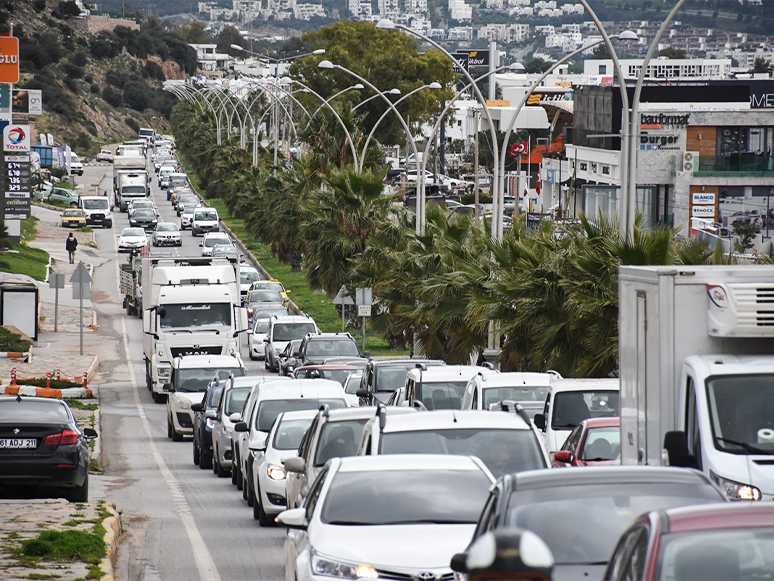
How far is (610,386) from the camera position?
17.2 m

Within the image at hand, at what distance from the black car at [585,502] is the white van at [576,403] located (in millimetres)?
9409

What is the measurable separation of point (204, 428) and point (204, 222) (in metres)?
59.7

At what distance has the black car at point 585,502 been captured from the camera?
7262mm

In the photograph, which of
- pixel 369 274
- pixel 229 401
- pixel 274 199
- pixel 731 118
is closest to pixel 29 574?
pixel 229 401

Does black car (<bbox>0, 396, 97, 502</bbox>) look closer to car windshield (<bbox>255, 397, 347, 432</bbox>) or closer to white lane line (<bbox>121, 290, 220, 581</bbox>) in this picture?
white lane line (<bbox>121, 290, 220, 581</bbox>)

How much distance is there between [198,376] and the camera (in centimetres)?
2875

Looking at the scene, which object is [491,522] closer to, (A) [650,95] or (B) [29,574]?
(B) [29,574]

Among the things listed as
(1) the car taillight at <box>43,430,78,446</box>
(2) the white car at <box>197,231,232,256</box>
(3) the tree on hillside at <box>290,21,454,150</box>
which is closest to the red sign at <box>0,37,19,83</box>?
(2) the white car at <box>197,231,232,256</box>

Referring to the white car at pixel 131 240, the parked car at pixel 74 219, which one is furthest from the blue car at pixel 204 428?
the parked car at pixel 74 219

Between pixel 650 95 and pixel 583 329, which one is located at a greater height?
pixel 650 95

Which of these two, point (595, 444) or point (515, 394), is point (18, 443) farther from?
point (515, 394)

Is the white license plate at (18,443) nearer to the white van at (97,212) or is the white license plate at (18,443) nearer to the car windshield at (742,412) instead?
the car windshield at (742,412)

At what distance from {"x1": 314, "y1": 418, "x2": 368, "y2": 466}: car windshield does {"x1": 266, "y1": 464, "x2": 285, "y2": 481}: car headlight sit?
68.0 inches

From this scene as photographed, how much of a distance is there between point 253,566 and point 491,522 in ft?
19.0
